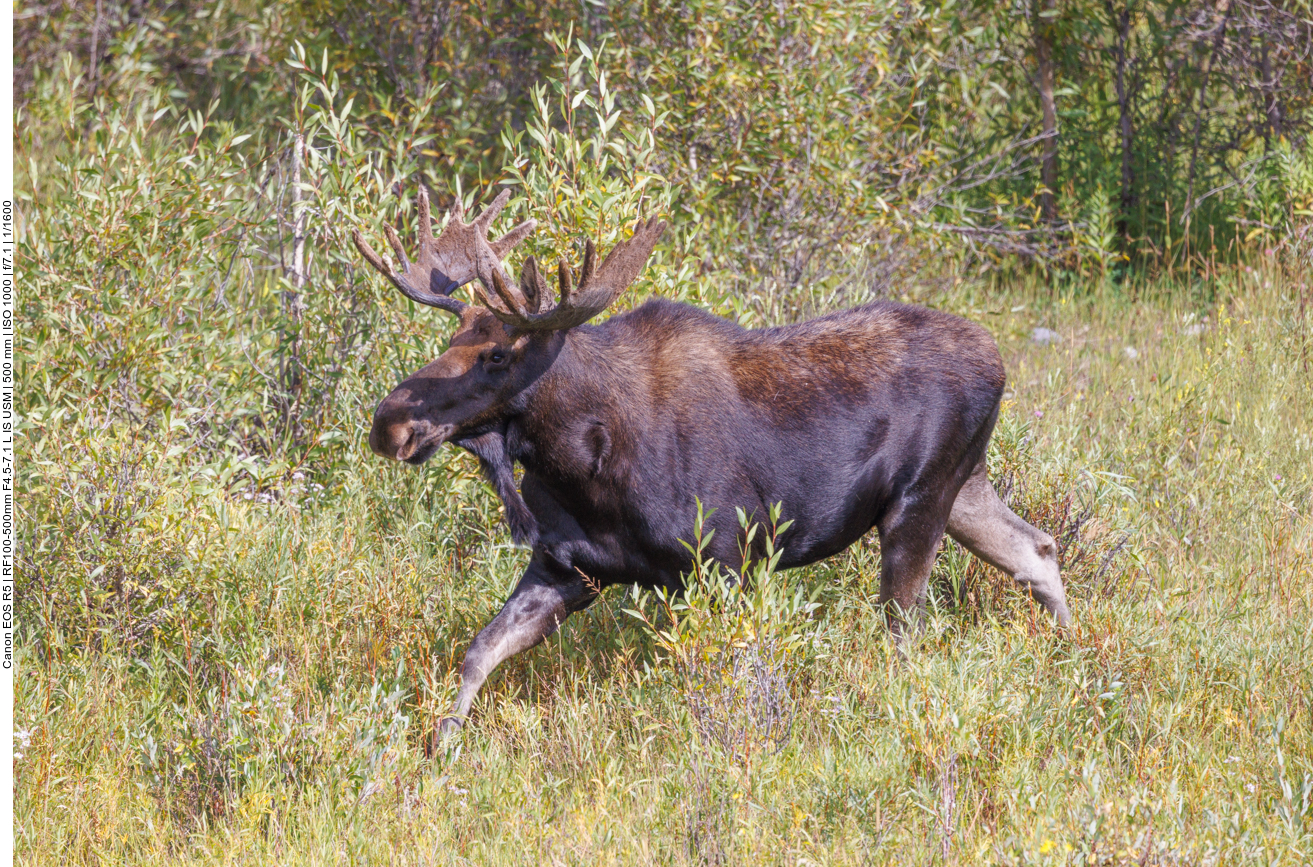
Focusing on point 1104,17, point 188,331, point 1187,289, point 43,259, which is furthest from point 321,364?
point 1104,17

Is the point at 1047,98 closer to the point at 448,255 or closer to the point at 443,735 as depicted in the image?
the point at 448,255

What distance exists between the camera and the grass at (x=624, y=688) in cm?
401

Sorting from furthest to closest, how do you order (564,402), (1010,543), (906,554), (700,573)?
(1010,543) → (906,554) → (564,402) → (700,573)

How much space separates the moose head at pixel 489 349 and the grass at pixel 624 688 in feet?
2.95

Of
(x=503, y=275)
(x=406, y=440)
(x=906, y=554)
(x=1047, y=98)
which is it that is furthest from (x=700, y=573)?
(x=1047, y=98)

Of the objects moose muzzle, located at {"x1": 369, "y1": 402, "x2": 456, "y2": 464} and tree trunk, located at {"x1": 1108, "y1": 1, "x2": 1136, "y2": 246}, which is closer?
moose muzzle, located at {"x1": 369, "y1": 402, "x2": 456, "y2": 464}

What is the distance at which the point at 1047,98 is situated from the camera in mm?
10070

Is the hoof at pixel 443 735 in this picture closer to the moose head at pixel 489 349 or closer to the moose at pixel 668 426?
the moose at pixel 668 426

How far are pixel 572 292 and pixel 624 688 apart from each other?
1448 millimetres

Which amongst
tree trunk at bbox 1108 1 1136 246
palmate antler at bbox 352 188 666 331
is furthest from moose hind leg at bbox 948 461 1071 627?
tree trunk at bbox 1108 1 1136 246

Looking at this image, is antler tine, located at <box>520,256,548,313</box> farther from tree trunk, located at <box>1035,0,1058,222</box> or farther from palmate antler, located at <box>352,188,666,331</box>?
tree trunk, located at <box>1035,0,1058,222</box>

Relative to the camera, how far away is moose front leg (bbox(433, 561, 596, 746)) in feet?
15.7

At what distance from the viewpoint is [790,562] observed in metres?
5.09

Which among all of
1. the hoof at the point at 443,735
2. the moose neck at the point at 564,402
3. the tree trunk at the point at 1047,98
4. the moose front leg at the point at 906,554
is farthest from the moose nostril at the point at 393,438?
the tree trunk at the point at 1047,98
